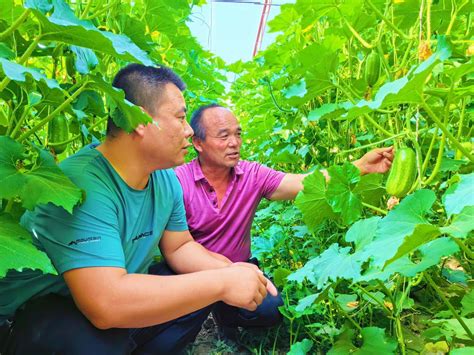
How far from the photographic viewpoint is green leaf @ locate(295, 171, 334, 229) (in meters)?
1.11

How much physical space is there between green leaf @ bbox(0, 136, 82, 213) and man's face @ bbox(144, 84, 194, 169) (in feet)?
1.21

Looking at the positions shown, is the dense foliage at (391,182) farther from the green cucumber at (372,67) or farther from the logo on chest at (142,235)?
the logo on chest at (142,235)

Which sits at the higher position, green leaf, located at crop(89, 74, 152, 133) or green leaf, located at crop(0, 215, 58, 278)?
green leaf, located at crop(89, 74, 152, 133)

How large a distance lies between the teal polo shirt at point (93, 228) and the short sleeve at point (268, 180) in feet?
1.90

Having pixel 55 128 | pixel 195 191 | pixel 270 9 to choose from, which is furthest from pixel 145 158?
pixel 270 9

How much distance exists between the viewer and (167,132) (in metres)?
1.22

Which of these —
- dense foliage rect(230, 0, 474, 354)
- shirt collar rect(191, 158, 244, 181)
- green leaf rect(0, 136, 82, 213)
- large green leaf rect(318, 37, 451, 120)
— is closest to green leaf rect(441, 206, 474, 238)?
dense foliage rect(230, 0, 474, 354)

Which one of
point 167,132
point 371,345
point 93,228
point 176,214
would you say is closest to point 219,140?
point 176,214

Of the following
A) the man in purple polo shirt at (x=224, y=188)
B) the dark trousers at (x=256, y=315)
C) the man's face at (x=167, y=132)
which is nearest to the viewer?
the man's face at (x=167, y=132)

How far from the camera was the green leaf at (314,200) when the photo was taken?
111 cm

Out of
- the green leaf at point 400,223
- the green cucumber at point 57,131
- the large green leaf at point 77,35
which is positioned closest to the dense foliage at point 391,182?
the green leaf at point 400,223

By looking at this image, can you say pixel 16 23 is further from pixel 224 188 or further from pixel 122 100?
pixel 224 188

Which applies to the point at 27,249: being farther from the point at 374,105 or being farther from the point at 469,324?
the point at 469,324

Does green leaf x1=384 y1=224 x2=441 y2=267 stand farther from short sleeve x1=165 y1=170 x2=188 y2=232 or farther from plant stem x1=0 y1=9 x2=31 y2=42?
short sleeve x1=165 y1=170 x2=188 y2=232
